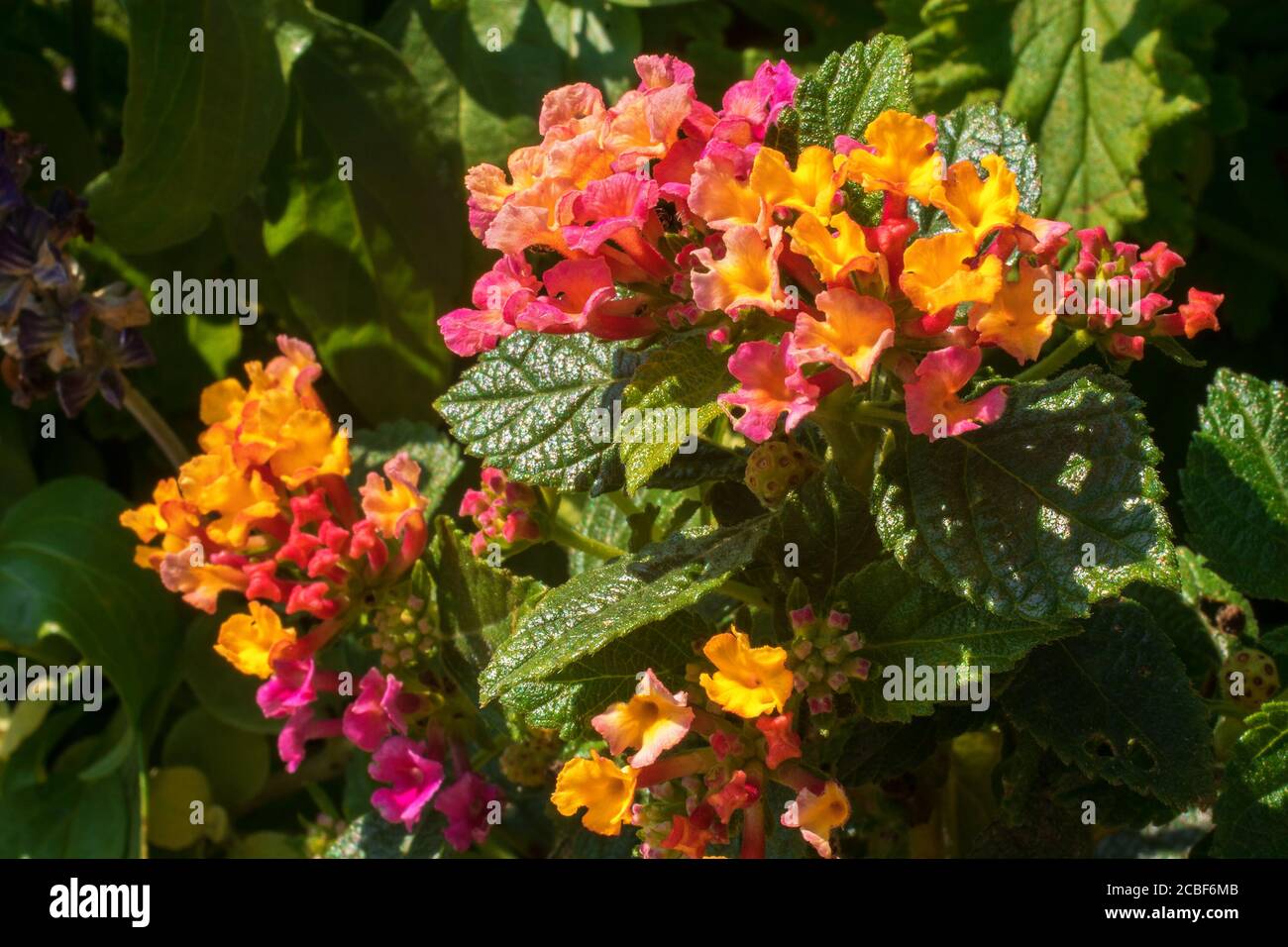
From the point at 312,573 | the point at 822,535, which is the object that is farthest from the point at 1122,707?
the point at 312,573

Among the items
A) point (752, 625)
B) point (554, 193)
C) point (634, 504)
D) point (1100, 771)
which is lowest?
point (1100, 771)

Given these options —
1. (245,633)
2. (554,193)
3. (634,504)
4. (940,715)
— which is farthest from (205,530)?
(940,715)

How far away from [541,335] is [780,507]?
0.20 meters

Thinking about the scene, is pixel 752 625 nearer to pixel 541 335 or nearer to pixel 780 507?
pixel 780 507

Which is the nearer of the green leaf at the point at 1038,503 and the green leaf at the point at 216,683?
the green leaf at the point at 1038,503

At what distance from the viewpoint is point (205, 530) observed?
102cm

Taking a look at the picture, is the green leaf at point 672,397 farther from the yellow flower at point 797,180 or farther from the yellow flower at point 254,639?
the yellow flower at point 254,639

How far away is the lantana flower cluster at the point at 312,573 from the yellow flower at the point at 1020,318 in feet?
1.48

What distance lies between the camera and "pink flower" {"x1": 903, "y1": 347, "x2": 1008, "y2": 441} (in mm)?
702

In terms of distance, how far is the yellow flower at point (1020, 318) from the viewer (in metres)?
0.71

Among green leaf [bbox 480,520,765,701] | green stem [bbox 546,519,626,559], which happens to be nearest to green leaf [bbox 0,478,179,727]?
green stem [bbox 546,519,626,559]

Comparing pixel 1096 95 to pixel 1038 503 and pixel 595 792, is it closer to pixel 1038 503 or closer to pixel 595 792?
pixel 1038 503

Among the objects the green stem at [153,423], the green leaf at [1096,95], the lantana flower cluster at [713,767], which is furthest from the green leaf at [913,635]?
the green stem at [153,423]

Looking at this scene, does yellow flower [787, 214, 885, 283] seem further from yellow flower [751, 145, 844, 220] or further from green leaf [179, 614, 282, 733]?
green leaf [179, 614, 282, 733]
